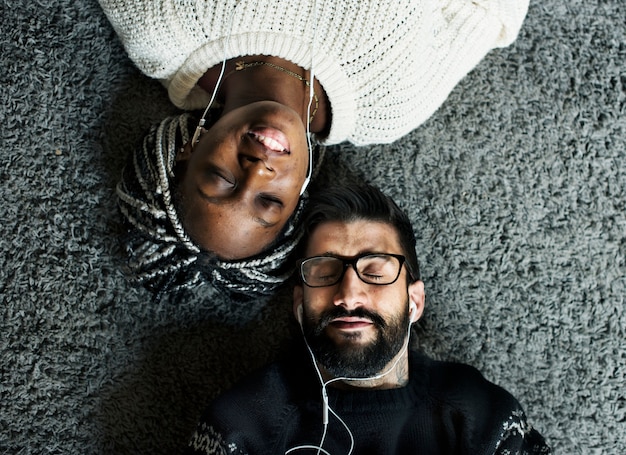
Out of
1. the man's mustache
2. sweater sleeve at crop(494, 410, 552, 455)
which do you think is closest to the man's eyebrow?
the man's mustache

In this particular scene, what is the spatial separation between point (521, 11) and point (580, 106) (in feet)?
0.90

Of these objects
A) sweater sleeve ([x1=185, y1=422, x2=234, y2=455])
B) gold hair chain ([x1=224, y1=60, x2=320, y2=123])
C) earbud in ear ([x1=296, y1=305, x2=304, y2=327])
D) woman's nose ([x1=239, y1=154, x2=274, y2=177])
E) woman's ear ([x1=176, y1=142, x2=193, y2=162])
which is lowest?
sweater sleeve ([x1=185, y1=422, x2=234, y2=455])

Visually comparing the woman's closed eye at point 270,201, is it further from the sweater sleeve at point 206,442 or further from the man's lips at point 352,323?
the sweater sleeve at point 206,442

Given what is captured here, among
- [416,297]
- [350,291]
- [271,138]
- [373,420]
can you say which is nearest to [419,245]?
[416,297]

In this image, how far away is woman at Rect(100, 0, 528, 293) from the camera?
1066 mm

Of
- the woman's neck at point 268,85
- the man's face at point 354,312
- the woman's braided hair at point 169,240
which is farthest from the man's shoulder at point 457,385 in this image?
the woman's neck at point 268,85

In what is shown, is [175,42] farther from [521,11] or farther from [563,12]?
[563,12]

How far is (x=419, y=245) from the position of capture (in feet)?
4.53

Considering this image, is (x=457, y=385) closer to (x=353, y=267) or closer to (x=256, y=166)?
(x=353, y=267)

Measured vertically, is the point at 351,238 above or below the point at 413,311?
above

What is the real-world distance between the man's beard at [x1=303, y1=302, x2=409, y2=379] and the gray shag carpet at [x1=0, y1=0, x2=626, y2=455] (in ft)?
0.64

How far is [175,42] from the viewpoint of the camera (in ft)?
3.87

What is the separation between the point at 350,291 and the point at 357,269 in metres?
0.05

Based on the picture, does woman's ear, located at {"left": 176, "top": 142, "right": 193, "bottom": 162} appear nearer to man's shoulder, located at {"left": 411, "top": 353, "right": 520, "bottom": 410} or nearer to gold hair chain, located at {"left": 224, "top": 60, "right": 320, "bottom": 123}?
gold hair chain, located at {"left": 224, "top": 60, "right": 320, "bottom": 123}
